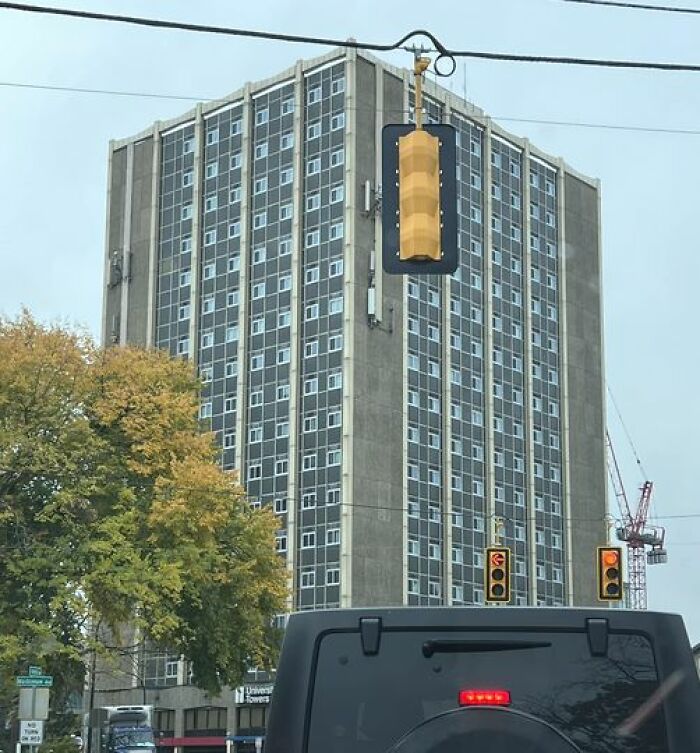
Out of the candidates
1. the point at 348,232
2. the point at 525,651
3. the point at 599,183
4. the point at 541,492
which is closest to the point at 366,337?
the point at 348,232

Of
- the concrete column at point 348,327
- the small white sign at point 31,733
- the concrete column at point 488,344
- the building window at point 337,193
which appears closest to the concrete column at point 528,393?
the concrete column at point 488,344

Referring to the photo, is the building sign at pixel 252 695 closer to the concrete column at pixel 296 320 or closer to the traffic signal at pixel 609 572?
the concrete column at pixel 296 320

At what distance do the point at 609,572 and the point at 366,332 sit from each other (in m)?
51.2

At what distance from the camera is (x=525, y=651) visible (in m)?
4.21

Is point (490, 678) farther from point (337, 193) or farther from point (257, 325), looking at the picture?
point (257, 325)

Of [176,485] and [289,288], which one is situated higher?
[289,288]

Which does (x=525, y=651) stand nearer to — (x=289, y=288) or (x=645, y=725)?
(x=645, y=725)

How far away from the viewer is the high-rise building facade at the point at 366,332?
8212cm

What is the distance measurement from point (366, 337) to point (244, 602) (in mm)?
44748

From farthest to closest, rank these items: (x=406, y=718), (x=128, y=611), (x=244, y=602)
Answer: (x=244, y=602), (x=128, y=611), (x=406, y=718)

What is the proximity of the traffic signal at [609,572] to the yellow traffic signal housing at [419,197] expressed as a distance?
2132 centimetres

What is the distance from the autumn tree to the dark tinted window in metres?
31.2

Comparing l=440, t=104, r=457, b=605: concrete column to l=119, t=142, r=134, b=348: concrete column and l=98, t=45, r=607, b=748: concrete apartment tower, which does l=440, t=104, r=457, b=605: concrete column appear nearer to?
Result: l=98, t=45, r=607, b=748: concrete apartment tower

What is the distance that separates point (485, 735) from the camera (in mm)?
4012
